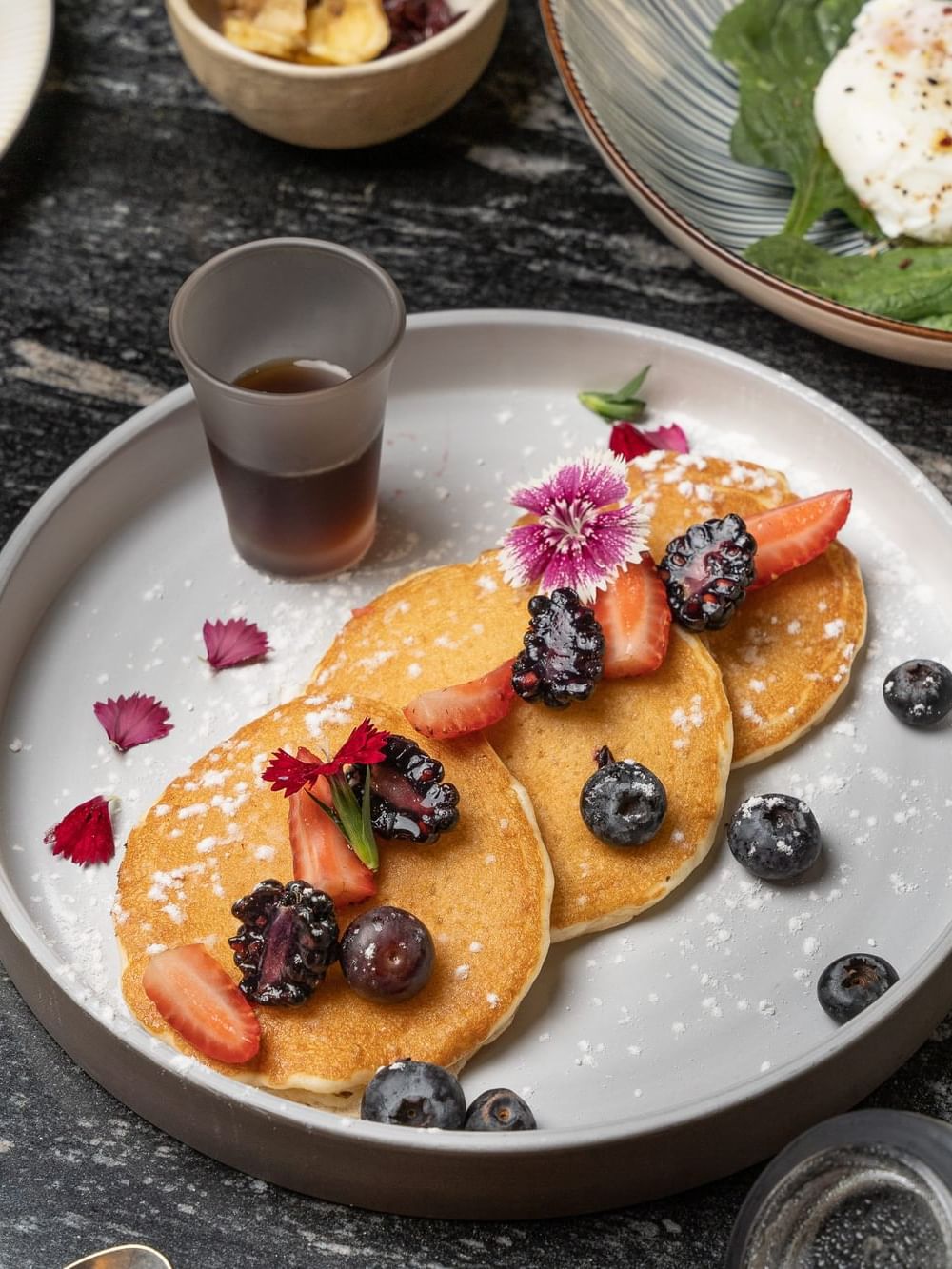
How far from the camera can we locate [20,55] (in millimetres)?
2293

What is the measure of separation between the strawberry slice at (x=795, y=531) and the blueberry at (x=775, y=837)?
0.29 meters

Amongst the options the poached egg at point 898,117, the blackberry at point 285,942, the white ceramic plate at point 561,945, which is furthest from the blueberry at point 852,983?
the poached egg at point 898,117

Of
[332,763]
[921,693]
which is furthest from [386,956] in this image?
[921,693]

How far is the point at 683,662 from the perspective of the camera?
1.68m

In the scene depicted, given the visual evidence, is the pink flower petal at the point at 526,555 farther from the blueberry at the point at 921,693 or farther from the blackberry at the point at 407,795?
the blueberry at the point at 921,693

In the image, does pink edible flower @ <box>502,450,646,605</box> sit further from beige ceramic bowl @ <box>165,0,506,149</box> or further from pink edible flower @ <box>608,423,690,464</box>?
beige ceramic bowl @ <box>165,0,506,149</box>

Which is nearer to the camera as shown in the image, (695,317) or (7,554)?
(7,554)

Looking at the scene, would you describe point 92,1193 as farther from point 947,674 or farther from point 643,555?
point 947,674

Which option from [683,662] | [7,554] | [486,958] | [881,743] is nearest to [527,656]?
[683,662]

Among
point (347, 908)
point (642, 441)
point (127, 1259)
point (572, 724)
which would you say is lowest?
point (127, 1259)

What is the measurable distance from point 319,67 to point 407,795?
1.21 meters

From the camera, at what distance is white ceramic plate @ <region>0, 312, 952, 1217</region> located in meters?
1.42

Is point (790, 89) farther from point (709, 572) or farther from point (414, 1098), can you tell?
point (414, 1098)

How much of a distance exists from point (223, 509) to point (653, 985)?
33.3 inches
